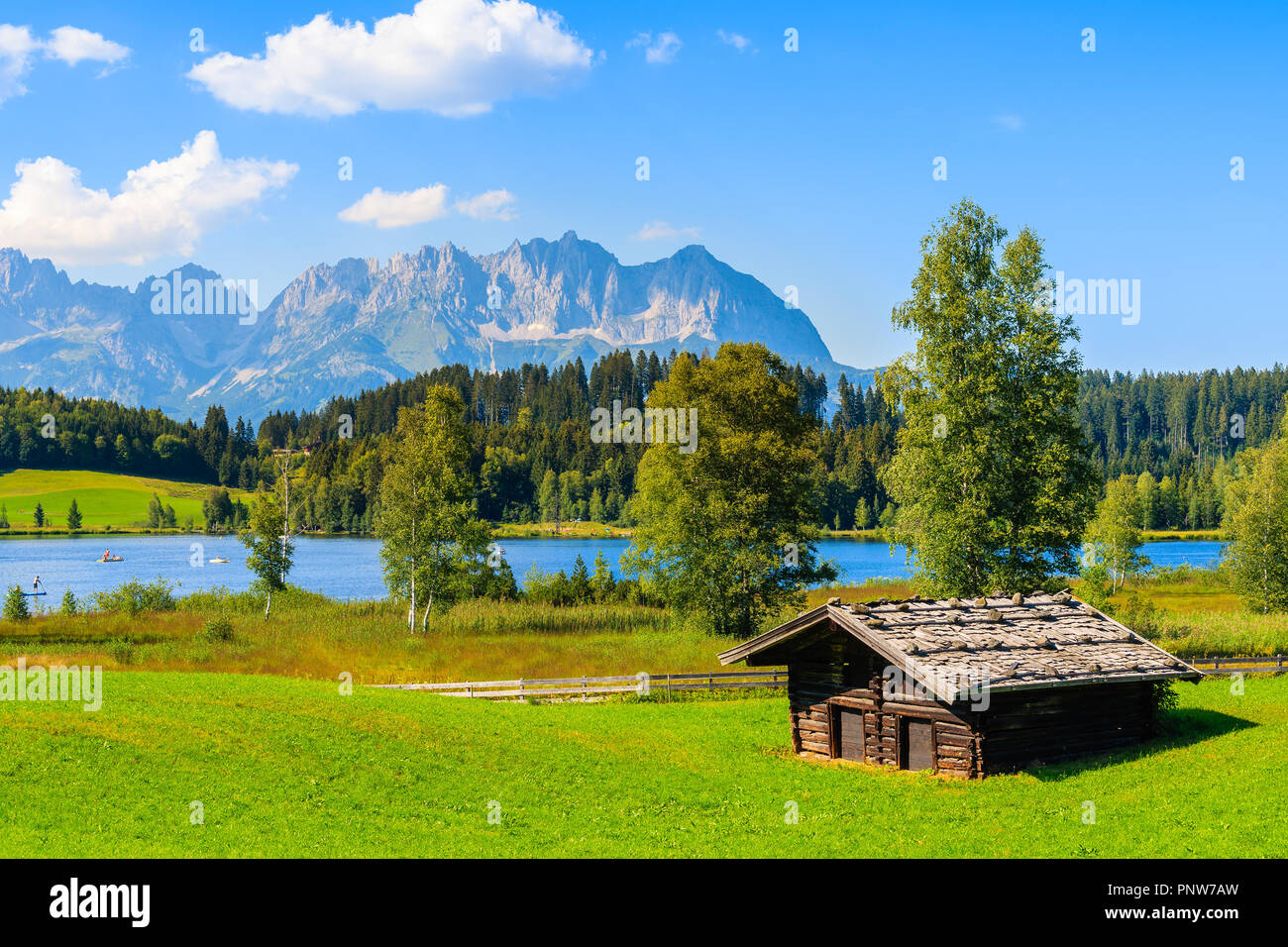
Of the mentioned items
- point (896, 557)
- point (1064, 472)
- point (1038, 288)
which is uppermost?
point (1038, 288)

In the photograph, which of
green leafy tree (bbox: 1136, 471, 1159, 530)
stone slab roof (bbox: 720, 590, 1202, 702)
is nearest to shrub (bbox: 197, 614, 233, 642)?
stone slab roof (bbox: 720, 590, 1202, 702)

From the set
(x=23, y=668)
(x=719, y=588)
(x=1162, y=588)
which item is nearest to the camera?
(x=23, y=668)

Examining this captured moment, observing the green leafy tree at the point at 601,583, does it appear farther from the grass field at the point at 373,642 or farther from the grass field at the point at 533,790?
the grass field at the point at 533,790

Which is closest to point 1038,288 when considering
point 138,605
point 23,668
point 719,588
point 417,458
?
point 719,588

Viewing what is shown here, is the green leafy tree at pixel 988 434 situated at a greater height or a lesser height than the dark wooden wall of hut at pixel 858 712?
greater

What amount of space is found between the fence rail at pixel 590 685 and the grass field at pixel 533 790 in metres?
5.53

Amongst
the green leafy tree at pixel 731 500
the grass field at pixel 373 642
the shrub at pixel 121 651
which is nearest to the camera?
the shrub at pixel 121 651

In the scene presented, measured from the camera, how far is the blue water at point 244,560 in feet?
307

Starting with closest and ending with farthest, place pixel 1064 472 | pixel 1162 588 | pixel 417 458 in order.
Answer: pixel 1064 472, pixel 417 458, pixel 1162 588

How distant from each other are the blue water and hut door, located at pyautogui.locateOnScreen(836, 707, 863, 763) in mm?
40523

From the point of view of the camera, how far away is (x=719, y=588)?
165 feet

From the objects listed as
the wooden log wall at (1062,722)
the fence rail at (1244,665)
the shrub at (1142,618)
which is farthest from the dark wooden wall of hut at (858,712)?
the shrub at (1142,618)
